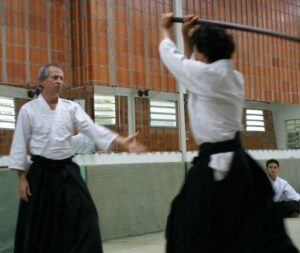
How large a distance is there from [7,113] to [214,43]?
4.60 metres

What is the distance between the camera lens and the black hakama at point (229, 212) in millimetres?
2869

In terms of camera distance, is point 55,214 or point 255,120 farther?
point 255,120

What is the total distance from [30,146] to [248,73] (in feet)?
22.3

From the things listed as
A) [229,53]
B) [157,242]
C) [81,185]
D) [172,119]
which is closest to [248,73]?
[172,119]

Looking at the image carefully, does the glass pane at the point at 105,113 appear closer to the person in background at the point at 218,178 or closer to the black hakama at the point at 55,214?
the black hakama at the point at 55,214

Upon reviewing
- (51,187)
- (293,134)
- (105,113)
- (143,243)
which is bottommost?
(143,243)

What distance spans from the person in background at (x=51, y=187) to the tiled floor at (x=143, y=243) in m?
2.31

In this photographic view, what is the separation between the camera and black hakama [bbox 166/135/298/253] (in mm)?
2869

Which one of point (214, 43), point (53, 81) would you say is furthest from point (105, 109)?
point (214, 43)

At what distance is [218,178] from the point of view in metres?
2.90

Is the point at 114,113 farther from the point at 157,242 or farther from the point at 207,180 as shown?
the point at 207,180

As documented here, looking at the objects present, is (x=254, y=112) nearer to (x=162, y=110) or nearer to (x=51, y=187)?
(x=162, y=110)

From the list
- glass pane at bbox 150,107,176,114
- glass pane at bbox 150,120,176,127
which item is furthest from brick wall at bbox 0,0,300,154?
glass pane at bbox 150,107,176,114

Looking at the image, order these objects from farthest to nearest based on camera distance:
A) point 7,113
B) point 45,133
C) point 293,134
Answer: point 293,134 < point 7,113 < point 45,133
